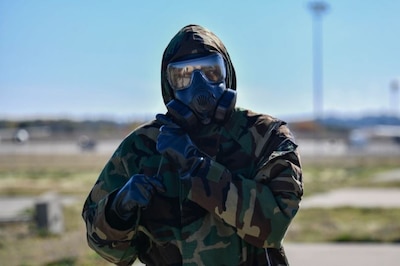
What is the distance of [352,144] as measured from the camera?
49.3 meters

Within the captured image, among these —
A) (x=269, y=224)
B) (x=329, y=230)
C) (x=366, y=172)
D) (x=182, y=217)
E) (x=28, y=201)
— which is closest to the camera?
(x=269, y=224)

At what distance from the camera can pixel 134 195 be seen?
1.87 meters

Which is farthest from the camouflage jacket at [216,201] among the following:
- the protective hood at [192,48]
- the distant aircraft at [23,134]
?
the distant aircraft at [23,134]

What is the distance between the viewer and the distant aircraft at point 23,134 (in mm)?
69250

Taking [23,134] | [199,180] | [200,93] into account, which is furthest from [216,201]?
[23,134]

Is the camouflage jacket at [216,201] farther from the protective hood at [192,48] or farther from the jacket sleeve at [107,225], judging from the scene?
the protective hood at [192,48]

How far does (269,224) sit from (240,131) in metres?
0.32

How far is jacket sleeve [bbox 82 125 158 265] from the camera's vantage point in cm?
195

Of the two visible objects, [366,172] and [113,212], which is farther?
[366,172]

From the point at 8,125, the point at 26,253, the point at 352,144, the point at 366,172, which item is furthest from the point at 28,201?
the point at 8,125

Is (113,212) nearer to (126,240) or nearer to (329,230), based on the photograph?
(126,240)

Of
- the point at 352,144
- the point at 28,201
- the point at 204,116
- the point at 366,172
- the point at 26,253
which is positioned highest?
the point at 204,116

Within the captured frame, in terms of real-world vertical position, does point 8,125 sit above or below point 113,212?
below

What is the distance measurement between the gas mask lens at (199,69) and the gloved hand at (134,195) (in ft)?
1.01
